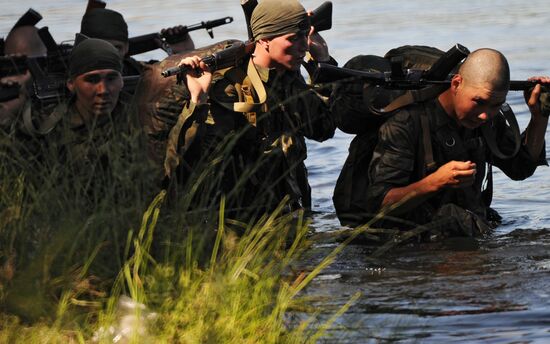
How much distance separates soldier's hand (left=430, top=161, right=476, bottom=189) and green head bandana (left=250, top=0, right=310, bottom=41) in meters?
1.31

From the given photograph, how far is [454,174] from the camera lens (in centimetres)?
876

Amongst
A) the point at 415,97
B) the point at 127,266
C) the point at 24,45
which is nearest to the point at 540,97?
the point at 415,97

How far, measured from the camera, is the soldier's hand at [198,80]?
27.9 ft

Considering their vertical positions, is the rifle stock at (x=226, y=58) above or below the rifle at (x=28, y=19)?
below

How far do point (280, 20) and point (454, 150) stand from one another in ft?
4.50

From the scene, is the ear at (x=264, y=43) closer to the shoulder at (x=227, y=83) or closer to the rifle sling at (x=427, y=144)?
the shoulder at (x=227, y=83)

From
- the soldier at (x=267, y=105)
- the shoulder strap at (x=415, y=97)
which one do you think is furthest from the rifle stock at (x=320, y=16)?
the shoulder strap at (x=415, y=97)

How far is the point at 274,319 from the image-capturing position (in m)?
6.22

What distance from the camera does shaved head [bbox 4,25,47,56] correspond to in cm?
1045

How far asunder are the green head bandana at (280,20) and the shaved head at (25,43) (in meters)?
1.93

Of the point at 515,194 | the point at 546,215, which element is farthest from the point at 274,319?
the point at 515,194

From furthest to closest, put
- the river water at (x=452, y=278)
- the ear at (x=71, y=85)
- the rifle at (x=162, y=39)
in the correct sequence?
the rifle at (x=162, y=39) < the ear at (x=71, y=85) < the river water at (x=452, y=278)

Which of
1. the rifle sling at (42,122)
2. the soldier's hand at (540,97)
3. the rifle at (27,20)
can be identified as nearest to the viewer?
the rifle sling at (42,122)

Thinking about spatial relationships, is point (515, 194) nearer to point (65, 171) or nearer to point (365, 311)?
point (365, 311)
